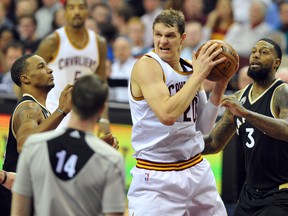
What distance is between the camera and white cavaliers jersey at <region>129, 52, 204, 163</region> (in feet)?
21.2

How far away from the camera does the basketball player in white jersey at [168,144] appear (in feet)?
21.1

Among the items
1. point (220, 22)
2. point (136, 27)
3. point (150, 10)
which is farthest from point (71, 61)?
point (150, 10)

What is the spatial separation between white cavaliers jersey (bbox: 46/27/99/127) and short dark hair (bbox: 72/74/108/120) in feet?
15.9

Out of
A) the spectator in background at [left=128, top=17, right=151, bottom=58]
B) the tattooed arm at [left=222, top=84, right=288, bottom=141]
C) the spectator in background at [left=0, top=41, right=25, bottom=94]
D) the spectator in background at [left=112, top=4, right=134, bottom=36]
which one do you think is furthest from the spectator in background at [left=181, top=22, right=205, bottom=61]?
the tattooed arm at [left=222, top=84, right=288, bottom=141]

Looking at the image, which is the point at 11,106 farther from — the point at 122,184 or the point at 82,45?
the point at 122,184

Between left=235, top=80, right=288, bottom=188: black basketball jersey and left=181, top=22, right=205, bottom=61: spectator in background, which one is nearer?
left=235, top=80, right=288, bottom=188: black basketball jersey

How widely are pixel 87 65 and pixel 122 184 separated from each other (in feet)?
17.3

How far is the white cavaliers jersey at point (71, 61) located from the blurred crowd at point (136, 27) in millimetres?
1764

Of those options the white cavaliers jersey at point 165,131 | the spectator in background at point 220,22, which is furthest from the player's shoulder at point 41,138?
the spectator in background at point 220,22

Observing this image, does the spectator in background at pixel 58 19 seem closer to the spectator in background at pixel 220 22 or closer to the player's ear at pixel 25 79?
the spectator in background at pixel 220 22

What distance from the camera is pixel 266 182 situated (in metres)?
7.00

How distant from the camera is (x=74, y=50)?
32.7ft

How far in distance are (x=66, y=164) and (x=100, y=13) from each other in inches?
409

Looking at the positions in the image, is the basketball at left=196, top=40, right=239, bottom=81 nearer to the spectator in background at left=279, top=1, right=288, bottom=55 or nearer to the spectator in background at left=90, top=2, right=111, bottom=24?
the spectator in background at left=279, top=1, right=288, bottom=55
